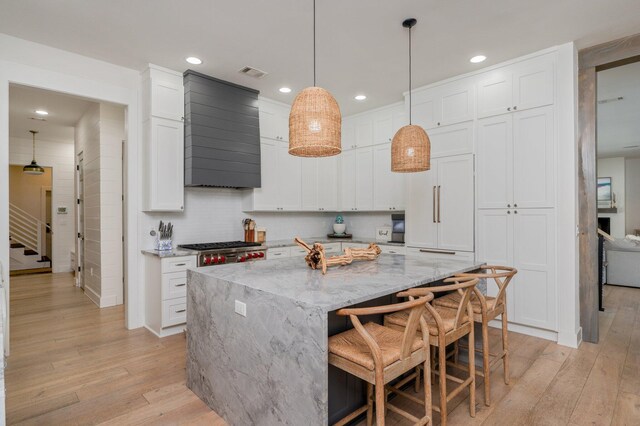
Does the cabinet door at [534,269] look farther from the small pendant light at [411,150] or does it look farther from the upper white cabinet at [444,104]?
the small pendant light at [411,150]

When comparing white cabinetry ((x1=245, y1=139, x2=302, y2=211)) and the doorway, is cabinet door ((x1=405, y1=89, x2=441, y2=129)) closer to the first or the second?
the doorway

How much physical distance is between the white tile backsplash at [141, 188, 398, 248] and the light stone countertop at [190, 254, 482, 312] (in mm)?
1996

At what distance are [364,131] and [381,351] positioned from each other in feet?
14.1

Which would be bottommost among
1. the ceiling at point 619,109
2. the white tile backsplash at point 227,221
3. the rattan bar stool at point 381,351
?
the rattan bar stool at point 381,351

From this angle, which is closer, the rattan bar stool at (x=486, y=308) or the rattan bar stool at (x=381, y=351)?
the rattan bar stool at (x=381, y=351)

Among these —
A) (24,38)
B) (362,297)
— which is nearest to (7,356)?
(24,38)

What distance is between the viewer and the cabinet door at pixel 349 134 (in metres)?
5.56

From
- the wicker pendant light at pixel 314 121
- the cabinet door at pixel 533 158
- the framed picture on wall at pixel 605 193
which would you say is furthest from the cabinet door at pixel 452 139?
the framed picture on wall at pixel 605 193

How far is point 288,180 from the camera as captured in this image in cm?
509

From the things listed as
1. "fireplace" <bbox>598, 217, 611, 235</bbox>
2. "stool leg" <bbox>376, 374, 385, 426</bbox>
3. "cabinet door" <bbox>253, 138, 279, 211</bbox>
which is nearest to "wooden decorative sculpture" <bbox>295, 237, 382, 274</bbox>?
"stool leg" <bbox>376, 374, 385, 426</bbox>

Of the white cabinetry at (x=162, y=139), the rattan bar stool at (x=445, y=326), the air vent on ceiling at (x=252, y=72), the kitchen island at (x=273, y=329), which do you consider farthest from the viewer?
the air vent on ceiling at (x=252, y=72)

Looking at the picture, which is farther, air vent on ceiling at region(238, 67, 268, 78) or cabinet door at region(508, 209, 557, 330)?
air vent on ceiling at region(238, 67, 268, 78)

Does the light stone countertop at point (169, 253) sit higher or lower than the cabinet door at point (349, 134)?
lower

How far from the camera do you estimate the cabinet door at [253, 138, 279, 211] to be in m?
4.73
